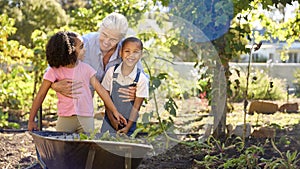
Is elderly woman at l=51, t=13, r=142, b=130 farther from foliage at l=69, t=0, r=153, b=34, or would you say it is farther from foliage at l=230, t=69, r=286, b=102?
foliage at l=230, t=69, r=286, b=102

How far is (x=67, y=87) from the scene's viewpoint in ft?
11.2

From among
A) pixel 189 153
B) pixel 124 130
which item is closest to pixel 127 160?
pixel 124 130

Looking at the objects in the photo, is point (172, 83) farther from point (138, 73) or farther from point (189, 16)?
point (138, 73)

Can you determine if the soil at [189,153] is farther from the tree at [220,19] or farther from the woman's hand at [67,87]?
the woman's hand at [67,87]

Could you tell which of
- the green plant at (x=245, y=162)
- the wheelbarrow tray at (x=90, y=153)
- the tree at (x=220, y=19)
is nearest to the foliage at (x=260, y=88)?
the tree at (x=220, y=19)

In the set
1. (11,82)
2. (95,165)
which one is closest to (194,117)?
(11,82)

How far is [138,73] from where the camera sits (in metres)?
3.56

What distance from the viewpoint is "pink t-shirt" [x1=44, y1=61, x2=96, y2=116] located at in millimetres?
3418

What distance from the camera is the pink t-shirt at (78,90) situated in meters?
3.42

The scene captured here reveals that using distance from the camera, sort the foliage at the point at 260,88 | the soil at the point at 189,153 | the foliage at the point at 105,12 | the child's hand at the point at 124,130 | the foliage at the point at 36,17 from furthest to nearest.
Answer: the foliage at the point at 36,17 → the foliage at the point at 260,88 → the foliage at the point at 105,12 → the soil at the point at 189,153 → the child's hand at the point at 124,130

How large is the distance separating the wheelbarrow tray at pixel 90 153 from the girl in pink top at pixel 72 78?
0.61 m

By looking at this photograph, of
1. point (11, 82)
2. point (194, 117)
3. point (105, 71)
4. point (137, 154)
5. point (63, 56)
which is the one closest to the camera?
point (137, 154)

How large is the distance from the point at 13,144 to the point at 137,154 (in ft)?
8.38

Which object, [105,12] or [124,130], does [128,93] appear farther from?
[105,12]
